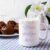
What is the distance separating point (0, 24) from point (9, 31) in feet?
0.45

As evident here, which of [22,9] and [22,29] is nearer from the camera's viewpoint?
[22,29]

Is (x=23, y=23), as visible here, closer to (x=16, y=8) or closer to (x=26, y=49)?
(x=26, y=49)

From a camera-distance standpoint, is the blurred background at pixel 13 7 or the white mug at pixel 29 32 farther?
the blurred background at pixel 13 7

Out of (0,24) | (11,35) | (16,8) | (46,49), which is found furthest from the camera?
(16,8)

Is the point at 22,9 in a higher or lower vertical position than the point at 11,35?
higher

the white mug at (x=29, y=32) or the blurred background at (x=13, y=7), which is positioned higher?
the blurred background at (x=13, y=7)

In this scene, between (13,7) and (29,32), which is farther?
(13,7)

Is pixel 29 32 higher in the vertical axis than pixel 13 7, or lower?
lower

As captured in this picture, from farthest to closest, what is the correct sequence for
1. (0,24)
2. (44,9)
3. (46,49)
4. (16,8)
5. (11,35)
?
1. (16,8)
2. (0,24)
3. (11,35)
4. (44,9)
5. (46,49)

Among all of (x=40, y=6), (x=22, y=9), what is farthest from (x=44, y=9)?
(x=22, y=9)

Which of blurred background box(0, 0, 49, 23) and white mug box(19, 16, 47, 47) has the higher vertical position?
blurred background box(0, 0, 49, 23)

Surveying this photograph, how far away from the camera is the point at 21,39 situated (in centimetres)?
72

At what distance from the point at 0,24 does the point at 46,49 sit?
50 centimetres

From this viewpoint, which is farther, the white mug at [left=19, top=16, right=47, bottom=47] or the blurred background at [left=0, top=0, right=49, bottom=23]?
the blurred background at [left=0, top=0, right=49, bottom=23]
